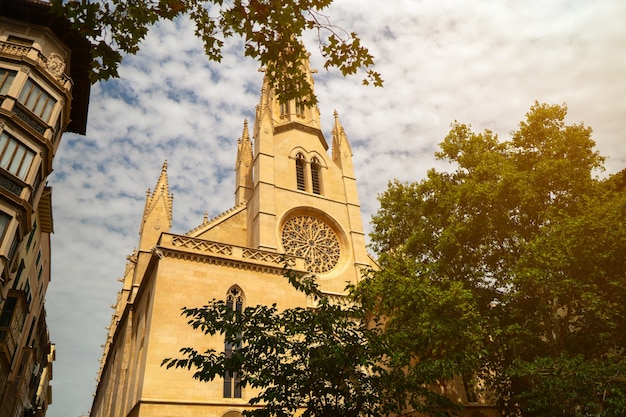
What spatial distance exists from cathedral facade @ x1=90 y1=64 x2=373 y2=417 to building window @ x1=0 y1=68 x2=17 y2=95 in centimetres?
677

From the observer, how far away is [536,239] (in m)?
11.5

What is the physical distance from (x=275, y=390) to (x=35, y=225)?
49.3 feet

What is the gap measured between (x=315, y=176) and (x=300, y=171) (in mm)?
1066

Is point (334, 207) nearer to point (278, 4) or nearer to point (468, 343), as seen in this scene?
point (468, 343)

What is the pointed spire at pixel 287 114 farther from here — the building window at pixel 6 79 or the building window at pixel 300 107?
the building window at pixel 6 79

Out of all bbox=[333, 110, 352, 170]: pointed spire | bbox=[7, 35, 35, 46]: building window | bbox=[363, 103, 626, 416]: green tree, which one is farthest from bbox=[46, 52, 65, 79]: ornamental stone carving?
bbox=[333, 110, 352, 170]: pointed spire

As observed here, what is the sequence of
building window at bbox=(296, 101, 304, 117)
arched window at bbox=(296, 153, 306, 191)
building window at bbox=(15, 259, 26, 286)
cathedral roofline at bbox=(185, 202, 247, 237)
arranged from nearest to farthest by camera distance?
building window at bbox=(296, 101, 304, 117)
building window at bbox=(15, 259, 26, 286)
cathedral roofline at bbox=(185, 202, 247, 237)
arched window at bbox=(296, 153, 306, 191)

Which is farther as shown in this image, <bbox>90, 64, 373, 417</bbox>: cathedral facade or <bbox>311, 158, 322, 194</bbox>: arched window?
<bbox>311, 158, 322, 194</bbox>: arched window

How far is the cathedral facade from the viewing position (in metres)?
13.2

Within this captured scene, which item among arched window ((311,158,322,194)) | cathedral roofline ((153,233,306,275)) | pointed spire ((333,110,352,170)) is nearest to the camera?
cathedral roofline ((153,233,306,275))

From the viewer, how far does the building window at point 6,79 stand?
1284cm

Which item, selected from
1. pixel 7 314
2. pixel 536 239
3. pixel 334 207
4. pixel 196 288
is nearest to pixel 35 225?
pixel 7 314

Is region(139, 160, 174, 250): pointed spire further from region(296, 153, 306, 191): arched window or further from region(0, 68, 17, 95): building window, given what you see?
region(0, 68, 17, 95): building window

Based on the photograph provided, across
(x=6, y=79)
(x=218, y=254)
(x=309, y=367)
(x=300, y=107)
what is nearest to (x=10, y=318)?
(x=218, y=254)
